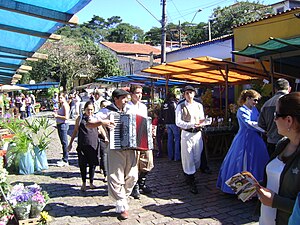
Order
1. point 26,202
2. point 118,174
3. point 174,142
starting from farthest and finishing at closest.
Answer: point 174,142
point 118,174
point 26,202

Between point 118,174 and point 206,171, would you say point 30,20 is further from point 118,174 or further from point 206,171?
point 206,171

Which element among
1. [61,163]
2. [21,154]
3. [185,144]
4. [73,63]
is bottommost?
[61,163]

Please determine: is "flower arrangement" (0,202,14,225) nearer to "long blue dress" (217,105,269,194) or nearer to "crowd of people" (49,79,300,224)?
"crowd of people" (49,79,300,224)

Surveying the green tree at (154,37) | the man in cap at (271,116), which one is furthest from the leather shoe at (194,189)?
the green tree at (154,37)

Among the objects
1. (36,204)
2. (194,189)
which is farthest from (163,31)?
(36,204)

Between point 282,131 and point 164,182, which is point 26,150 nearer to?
point 164,182

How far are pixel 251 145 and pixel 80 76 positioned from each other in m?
36.3

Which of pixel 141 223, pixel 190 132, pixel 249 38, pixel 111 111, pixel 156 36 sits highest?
pixel 156 36

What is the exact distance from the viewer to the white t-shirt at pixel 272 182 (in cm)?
214

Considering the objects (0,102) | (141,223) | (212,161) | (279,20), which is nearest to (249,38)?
(279,20)

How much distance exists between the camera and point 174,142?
8.18 metres

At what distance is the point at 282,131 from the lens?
205 centimetres

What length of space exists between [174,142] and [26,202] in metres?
4.59

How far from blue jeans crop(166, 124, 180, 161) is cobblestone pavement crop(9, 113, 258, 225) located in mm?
1082
